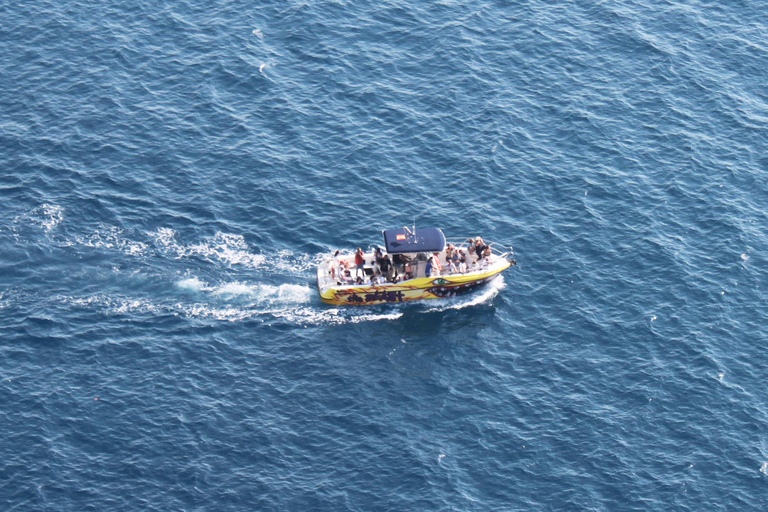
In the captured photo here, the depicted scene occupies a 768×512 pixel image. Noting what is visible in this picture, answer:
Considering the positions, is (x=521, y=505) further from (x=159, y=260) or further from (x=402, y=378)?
(x=159, y=260)

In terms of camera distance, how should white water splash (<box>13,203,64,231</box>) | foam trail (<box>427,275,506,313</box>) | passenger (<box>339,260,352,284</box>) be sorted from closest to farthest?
1. passenger (<box>339,260,352,284</box>)
2. foam trail (<box>427,275,506,313</box>)
3. white water splash (<box>13,203,64,231</box>)

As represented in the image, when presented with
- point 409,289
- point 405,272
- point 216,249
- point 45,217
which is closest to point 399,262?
point 405,272

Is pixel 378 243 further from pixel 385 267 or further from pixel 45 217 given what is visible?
pixel 45 217

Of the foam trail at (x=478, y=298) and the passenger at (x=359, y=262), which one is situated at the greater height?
the passenger at (x=359, y=262)

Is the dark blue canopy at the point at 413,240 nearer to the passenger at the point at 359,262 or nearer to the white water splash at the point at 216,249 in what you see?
the passenger at the point at 359,262

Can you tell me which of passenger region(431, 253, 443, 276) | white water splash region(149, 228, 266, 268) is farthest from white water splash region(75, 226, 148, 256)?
passenger region(431, 253, 443, 276)

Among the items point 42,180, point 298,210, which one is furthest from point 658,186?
point 42,180

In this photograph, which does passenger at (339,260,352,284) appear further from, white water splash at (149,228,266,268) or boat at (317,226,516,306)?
white water splash at (149,228,266,268)

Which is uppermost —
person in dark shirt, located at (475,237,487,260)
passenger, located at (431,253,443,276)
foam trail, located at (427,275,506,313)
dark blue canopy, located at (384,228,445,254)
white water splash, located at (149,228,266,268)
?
dark blue canopy, located at (384,228,445,254)

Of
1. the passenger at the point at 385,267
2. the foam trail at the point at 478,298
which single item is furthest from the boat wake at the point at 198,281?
the passenger at the point at 385,267
